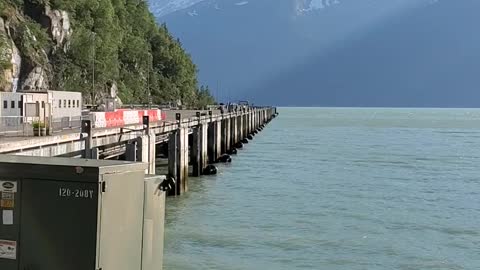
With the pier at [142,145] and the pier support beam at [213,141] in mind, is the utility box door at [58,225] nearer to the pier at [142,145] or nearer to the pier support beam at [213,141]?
the pier at [142,145]

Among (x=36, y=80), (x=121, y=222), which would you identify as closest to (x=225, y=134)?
(x=36, y=80)

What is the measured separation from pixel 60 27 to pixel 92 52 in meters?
5.70

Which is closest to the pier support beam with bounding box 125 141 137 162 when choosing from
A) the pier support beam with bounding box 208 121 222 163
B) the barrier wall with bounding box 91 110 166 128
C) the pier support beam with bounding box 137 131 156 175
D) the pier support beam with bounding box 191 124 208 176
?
the pier support beam with bounding box 137 131 156 175

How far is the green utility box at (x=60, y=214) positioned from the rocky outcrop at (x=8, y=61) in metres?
60.7

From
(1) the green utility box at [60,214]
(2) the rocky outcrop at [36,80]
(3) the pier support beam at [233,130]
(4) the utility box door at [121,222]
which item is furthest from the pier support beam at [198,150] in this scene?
(2) the rocky outcrop at [36,80]

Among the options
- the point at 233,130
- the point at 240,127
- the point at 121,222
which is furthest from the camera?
the point at 240,127

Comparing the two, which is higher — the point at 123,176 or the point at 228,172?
the point at 123,176

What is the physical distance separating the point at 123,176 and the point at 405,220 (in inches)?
879

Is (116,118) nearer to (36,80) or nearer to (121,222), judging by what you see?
(121,222)

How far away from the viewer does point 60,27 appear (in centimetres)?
9156

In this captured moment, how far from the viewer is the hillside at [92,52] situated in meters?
76.1

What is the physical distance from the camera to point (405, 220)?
2742 centimetres

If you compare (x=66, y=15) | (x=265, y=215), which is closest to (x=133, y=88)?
(x=66, y=15)

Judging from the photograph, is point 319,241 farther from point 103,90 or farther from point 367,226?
point 103,90
